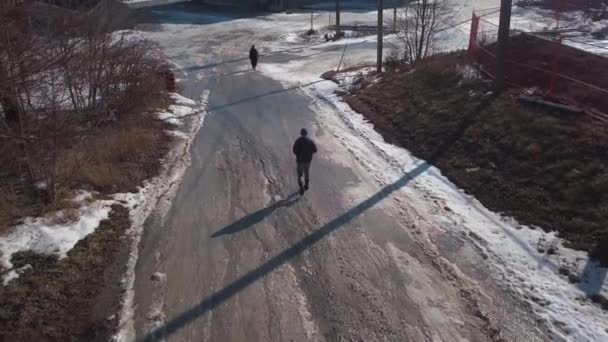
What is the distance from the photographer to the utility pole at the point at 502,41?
12.5m

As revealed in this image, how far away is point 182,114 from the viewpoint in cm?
1756

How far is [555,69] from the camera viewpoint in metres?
11.9

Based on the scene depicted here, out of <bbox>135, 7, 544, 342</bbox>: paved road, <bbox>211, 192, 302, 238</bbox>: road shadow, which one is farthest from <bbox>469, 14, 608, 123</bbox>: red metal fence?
<bbox>211, 192, 302, 238</bbox>: road shadow

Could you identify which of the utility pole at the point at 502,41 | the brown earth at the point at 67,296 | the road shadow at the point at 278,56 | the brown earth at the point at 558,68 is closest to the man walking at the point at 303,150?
the brown earth at the point at 67,296

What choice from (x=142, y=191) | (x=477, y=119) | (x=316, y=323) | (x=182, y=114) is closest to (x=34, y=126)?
(x=142, y=191)

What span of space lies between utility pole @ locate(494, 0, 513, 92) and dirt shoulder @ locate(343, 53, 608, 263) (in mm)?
492

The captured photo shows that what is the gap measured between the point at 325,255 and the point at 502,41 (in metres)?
9.15

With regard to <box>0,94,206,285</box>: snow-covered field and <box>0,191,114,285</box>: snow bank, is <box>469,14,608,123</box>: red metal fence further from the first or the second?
<box>0,191,114,285</box>: snow bank

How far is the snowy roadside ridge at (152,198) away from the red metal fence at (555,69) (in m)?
10.1

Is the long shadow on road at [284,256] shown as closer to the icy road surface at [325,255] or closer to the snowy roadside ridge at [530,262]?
the icy road surface at [325,255]

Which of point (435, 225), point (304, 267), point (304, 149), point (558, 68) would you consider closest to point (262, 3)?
point (558, 68)

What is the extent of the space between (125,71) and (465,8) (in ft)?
146

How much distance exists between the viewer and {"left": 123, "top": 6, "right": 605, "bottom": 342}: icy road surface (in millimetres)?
6066

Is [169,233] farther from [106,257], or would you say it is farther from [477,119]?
[477,119]
